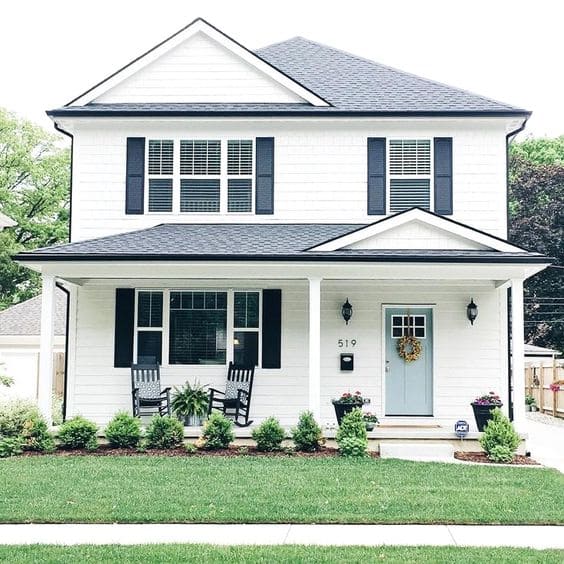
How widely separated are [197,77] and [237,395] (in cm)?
609

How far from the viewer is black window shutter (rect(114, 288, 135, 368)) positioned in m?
15.4

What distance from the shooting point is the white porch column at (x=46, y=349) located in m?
13.8

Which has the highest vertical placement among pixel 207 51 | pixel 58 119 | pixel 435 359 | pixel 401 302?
pixel 207 51

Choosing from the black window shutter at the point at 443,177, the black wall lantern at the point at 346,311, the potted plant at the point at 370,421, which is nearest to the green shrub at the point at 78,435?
the potted plant at the point at 370,421

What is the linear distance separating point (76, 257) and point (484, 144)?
301 inches

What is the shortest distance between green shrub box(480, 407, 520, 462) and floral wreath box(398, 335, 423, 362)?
2.67 m

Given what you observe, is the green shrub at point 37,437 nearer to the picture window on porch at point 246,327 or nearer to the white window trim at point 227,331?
the white window trim at point 227,331

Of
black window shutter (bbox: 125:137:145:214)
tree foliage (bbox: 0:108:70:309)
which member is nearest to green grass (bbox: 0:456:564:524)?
black window shutter (bbox: 125:137:145:214)

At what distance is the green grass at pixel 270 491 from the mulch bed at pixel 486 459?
811 mm

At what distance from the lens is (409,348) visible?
15.6 m

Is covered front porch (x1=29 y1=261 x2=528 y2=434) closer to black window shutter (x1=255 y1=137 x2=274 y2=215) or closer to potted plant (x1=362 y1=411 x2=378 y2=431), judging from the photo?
potted plant (x1=362 y1=411 x2=378 y2=431)

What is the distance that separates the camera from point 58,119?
631 inches

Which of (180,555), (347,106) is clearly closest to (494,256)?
(347,106)

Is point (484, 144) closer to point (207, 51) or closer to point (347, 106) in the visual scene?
point (347, 106)
